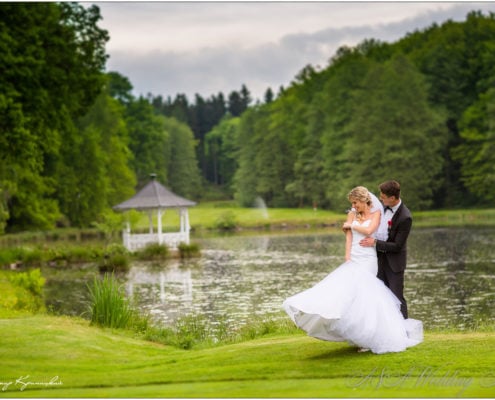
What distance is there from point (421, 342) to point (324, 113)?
82790 millimetres

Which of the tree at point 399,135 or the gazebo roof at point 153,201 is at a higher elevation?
the tree at point 399,135

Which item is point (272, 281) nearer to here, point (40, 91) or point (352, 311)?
point (40, 91)

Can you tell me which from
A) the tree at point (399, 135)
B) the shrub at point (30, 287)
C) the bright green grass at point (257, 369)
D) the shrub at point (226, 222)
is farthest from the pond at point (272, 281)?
the tree at point (399, 135)

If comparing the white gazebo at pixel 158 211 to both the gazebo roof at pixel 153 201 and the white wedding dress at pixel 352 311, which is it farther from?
the white wedding dress at pixel 352 311

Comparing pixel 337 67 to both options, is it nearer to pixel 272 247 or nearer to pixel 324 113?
pixel 324 113

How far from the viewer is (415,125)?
256 feet

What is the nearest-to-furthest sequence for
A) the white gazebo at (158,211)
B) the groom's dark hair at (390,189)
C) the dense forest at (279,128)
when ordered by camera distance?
the groom's dark hair at (390,189), the dense forest at (279,128), the white gazebo at (158,211)

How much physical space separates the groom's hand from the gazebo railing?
35.7 m

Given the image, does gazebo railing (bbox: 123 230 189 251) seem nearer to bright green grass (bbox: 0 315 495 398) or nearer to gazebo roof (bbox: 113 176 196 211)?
gazebo roof (bbox: 113 176 196 211)

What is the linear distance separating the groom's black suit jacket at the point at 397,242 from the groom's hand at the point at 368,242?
165 millimetres

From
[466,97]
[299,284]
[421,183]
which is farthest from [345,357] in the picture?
[466,97]

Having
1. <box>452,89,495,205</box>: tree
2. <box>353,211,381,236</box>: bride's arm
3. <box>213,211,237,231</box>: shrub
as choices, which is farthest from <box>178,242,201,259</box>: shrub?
<box>452,89,495,205</box>: tree

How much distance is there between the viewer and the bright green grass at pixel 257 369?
8562 mm

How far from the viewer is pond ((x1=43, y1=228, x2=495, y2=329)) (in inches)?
851
